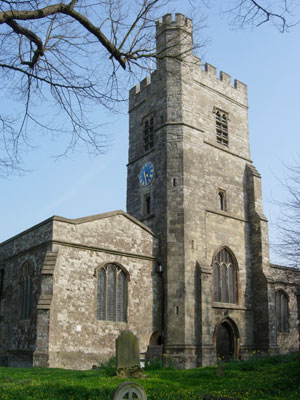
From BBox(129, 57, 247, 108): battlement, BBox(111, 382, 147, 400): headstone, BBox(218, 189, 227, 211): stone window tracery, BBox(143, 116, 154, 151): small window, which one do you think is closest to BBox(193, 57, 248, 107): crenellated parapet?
BBox(129, 57, 247, 108): battlement

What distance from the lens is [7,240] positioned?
965 inches

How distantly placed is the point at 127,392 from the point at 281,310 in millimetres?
21603

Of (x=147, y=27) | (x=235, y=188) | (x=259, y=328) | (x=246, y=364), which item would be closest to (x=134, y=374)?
(x=246, y=364)

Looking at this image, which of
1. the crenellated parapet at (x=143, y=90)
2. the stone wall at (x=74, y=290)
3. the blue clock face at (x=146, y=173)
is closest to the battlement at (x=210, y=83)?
the crenellated parapet at (x=143, y=90)

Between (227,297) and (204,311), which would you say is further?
(227,297)

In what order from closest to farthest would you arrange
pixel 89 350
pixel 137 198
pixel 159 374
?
1. pixel 159 374
2. pixel 89 350
3. pixel 137 198

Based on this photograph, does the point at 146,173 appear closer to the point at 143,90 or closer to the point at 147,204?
the point at 147,204

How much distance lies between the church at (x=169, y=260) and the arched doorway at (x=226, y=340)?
53 millimetres

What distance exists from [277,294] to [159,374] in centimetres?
1459

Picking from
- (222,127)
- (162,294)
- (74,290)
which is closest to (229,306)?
(162,294)

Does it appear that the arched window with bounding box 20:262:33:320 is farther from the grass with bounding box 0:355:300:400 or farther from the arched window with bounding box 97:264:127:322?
the grass with bounding box 0:355:300:400

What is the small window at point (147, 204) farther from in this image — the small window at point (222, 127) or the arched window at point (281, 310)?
the arched window at point (281, 310)

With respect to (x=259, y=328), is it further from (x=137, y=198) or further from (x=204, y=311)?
(x=137, y=198)

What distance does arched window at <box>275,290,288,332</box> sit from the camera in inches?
1061
